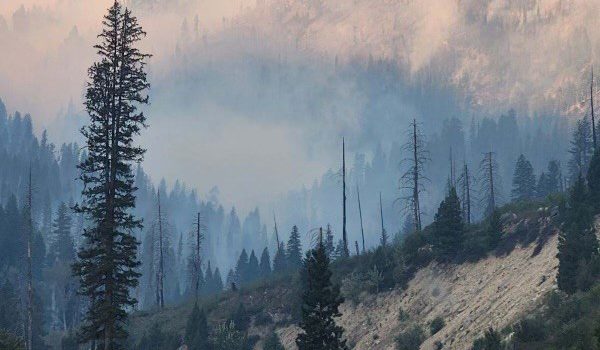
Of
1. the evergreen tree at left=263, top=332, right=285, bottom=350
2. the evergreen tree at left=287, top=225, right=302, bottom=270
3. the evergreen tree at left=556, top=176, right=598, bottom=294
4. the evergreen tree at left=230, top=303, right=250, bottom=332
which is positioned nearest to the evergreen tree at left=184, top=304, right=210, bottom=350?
the evergreen tree at left=230, top=303, right=250, bottom=332

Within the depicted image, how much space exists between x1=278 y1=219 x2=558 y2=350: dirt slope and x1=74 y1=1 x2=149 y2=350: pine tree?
660 inches

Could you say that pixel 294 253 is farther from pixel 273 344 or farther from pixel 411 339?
pixel 411 339

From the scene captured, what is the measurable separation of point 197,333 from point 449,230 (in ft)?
61.2

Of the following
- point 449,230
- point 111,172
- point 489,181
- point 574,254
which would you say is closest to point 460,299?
point 449,230

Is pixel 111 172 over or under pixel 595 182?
under

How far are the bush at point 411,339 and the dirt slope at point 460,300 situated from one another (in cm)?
54

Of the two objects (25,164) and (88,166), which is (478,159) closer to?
(25,164)

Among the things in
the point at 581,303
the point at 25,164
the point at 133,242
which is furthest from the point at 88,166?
the point at 25,164

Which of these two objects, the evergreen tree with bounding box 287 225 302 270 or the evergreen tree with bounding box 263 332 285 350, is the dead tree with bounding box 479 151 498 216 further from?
the evergreen tree with bounding box 287 225 302 270

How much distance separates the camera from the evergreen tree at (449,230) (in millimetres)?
47031

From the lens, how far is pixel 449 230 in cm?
4741

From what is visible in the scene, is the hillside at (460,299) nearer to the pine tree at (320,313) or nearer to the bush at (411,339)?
the bush at (411,339)

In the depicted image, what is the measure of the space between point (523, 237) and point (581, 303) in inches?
599

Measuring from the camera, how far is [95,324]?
24344mm
